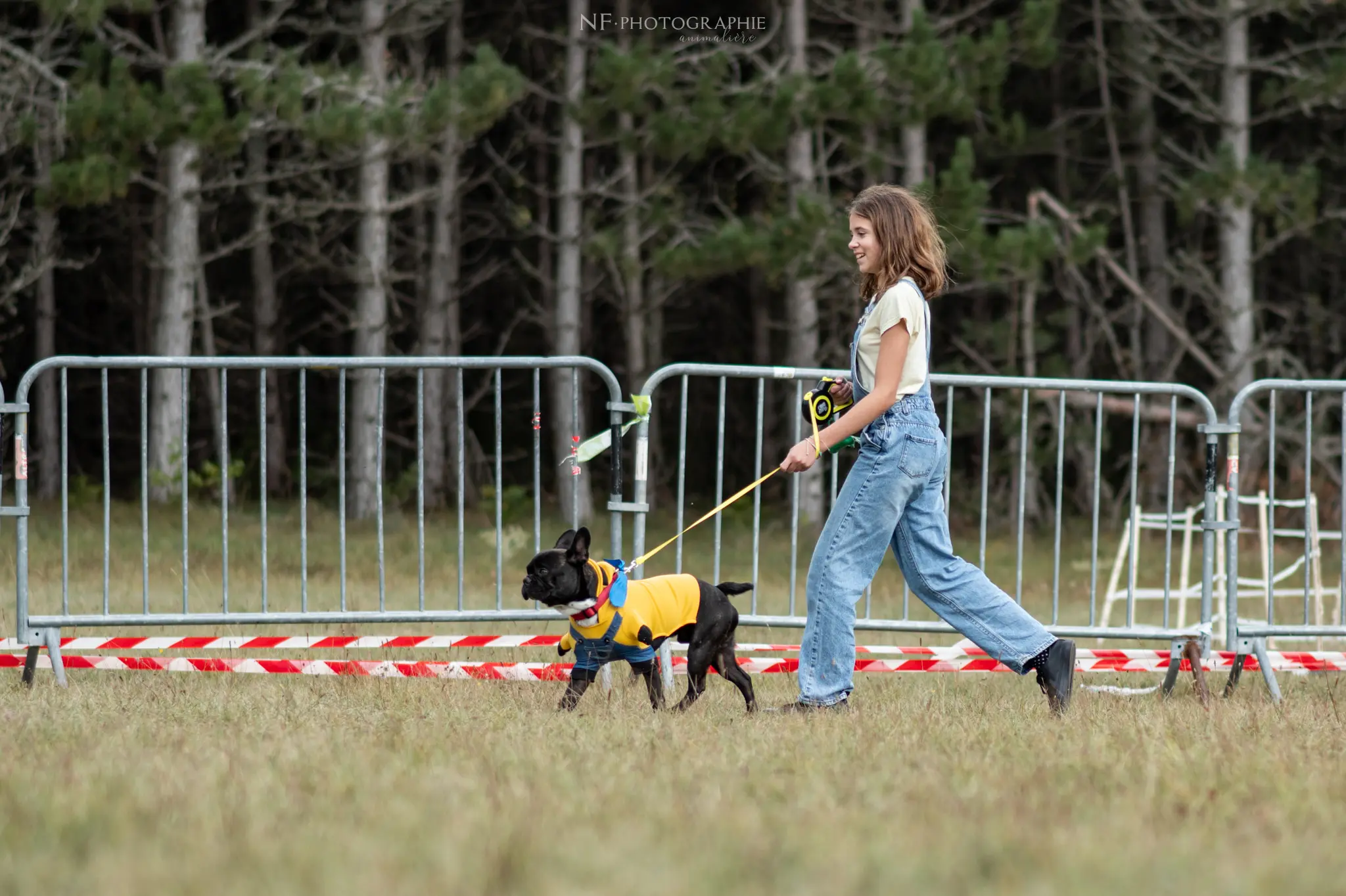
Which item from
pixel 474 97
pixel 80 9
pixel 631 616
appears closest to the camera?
pixel 631 616

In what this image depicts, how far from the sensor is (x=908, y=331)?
5.80 m

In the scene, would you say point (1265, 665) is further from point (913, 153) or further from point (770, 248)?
point (913, 153)

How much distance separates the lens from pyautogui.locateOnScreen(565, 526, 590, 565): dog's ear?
5.78 m

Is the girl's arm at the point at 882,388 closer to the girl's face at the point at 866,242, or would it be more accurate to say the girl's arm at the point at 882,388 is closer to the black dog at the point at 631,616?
the girl's face at the point at 866,242

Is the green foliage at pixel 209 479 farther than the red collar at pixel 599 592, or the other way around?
the green foliage at pixel 209 479

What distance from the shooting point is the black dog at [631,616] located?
19.0ft

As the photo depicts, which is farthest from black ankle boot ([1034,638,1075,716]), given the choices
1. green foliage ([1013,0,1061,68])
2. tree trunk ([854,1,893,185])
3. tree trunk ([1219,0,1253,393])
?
tree trunk ([1219,0,1253,393])

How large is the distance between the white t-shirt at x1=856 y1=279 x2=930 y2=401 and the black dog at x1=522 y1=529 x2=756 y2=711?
3.19 ft

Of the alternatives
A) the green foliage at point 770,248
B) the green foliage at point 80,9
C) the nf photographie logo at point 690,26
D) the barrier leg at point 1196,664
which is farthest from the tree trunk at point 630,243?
the barrier leg at point 1196,664

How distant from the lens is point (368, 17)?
17.4 meters

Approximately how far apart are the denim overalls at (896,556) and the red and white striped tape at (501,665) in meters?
0.97

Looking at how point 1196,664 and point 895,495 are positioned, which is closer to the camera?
point 895,495

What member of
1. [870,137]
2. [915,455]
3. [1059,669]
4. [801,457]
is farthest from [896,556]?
[870,137]

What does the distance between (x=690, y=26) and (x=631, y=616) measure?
15.1 m
